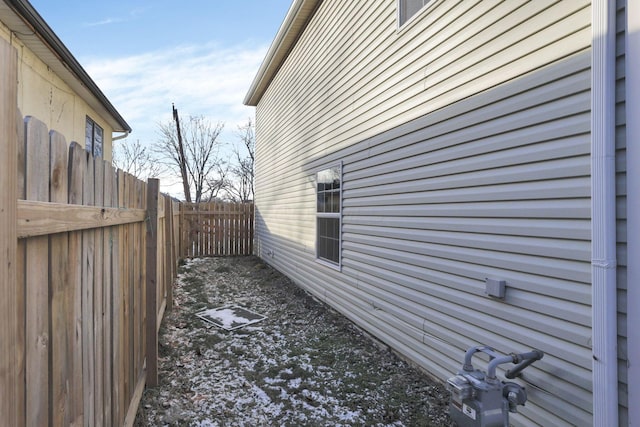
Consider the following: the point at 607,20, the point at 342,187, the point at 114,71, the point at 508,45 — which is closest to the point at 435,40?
the point at 508,45

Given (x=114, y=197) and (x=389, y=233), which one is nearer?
(x=114, y=197)

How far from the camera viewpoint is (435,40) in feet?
11.2

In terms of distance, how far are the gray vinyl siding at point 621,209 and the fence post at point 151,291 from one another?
3263mm

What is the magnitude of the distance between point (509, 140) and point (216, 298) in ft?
17.9

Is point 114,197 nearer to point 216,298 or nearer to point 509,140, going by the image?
point 509,140

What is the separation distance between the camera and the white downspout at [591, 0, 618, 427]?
1.94 meters

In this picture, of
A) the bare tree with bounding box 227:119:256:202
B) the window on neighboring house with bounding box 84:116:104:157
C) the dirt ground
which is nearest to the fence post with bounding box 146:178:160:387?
the dirt ground

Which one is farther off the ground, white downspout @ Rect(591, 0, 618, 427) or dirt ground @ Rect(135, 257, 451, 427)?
white downspout @ Rect(591, 0, 618, 427)

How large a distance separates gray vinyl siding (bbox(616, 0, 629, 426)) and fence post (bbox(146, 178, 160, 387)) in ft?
10.7

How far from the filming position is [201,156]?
2708 centimetres

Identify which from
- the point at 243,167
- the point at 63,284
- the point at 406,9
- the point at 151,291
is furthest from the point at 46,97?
the point at 243,167

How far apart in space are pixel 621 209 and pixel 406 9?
3014mm

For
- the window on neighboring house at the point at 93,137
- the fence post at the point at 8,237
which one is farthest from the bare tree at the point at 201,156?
the fence post at the point at 8,237

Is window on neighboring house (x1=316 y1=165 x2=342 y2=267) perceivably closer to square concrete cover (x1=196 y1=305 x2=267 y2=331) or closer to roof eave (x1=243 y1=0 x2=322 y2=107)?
square concrete cover (x1=196 y1=305 x2=267 y2=331)
